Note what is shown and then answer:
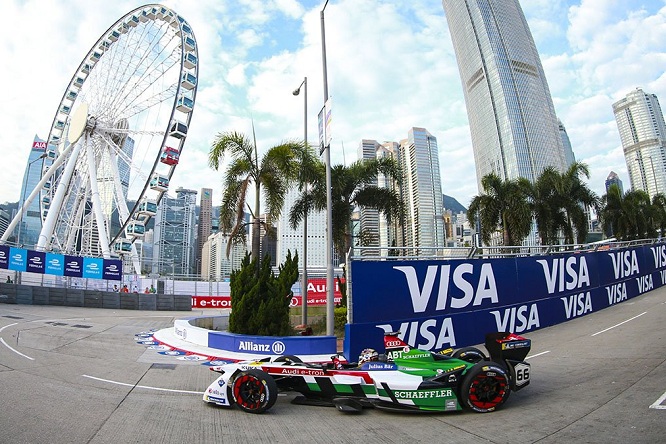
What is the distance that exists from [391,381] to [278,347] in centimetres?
664

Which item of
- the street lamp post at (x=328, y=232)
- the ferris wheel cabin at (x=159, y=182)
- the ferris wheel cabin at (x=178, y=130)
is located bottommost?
the street lamp post at (x=328, y=232)

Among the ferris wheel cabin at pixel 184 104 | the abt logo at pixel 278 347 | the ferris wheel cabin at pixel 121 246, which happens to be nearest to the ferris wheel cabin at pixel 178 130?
the ferris wheel cabin at pixel 184 104

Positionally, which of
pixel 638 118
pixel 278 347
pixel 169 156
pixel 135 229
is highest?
pixel 638 118

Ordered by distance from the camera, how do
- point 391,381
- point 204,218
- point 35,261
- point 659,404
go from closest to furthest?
1. point 659,404
2. point 391,381
3. point 35,261
4. point 204,218

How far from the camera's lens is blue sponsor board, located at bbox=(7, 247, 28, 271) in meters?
29.5

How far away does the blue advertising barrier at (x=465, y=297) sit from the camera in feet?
34.8

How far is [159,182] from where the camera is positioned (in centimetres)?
3481

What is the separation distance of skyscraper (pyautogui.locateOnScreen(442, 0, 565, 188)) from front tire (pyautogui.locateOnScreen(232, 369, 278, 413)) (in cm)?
14323

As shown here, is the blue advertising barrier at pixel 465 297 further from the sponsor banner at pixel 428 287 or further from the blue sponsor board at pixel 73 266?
the blue sponsor board at pixel 73 266

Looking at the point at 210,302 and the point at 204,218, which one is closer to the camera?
the point at 210,302

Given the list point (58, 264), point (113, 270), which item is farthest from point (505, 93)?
point (58, 264)

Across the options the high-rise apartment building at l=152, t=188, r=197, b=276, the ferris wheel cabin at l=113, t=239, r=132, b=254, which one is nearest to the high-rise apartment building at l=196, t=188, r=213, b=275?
the high-rise apartment building at l=152, t=188, r=197, b=276

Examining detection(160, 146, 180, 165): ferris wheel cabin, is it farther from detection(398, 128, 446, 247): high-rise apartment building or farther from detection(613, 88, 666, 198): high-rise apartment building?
detection(613, 88, 666, 198): high-rise apartment building

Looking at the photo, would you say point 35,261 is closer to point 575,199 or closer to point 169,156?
point 169,156
